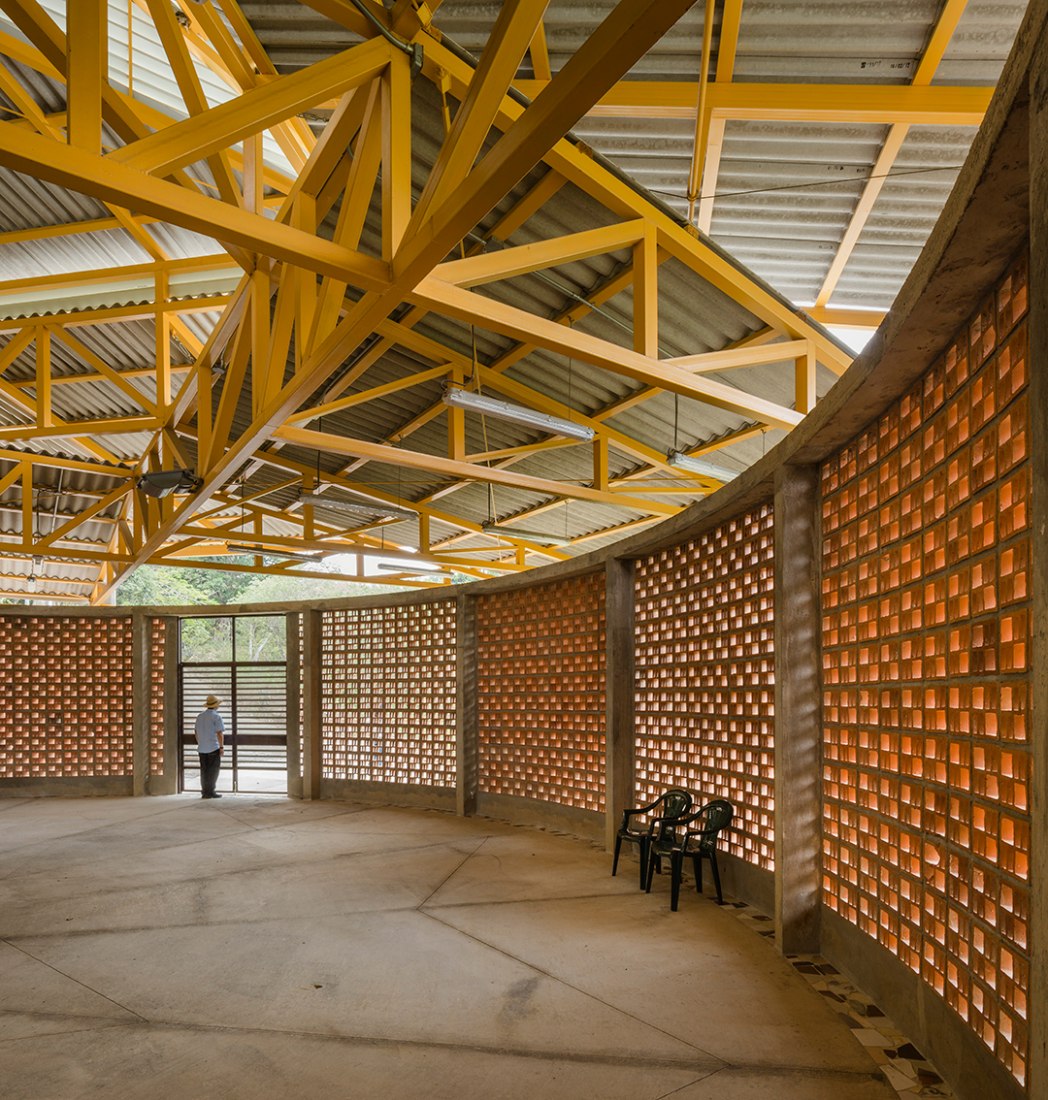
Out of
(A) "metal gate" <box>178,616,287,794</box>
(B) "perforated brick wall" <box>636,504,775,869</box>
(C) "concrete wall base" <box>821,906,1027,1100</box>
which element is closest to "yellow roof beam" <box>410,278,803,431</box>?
(B) "perforated brick wall" <box>636,504,775,869</box>

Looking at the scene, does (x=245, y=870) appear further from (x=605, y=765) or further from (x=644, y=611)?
(x=644, y=611)

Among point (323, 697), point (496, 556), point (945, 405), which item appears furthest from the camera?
point (496, 556)

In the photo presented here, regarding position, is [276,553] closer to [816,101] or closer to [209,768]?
[209,768]

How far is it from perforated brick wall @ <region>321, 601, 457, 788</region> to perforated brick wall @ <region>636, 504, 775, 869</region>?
3.34m

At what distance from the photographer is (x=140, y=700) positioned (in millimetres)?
12055

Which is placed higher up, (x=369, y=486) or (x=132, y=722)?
(x=369, y=486)

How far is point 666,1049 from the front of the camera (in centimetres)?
368

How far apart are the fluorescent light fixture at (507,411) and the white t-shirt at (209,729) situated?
694 cm

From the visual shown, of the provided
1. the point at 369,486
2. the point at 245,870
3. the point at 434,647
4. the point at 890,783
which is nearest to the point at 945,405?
the point at 890,783

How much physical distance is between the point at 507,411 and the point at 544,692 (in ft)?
12.1

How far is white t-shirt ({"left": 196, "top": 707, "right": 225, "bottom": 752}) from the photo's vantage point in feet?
37.3

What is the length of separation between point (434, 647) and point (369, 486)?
287 cm

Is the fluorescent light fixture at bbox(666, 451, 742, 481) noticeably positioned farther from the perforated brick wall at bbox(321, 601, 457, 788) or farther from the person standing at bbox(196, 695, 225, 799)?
the person standing at bbox(196, 695, 225, 799)

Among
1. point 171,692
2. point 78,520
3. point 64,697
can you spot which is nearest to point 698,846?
point 171,692
